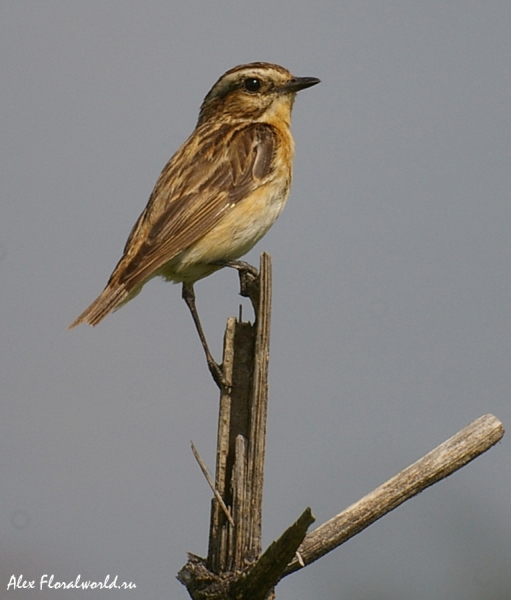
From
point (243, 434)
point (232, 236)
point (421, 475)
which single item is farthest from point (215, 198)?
point (421, 475)

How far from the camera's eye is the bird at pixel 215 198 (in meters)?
6.96

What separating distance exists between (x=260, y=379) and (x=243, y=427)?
27cm

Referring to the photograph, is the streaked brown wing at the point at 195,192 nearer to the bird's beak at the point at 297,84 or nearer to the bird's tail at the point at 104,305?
the bird's tail at the point at 104,305

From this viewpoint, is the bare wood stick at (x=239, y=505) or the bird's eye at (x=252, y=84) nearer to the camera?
the bare wood stick at (x=239, y=505)

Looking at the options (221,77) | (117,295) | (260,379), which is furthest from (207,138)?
(260,379)

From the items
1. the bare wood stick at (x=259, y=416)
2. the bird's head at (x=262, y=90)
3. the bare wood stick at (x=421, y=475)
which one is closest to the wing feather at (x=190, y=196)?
the bird's head at (x=262, y=90)

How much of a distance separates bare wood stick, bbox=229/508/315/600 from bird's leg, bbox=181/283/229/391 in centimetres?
104

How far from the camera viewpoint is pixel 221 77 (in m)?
8.79

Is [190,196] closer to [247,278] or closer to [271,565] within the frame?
[247,278]

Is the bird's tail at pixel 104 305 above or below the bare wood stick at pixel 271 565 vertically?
above

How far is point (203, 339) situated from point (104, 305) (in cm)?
77

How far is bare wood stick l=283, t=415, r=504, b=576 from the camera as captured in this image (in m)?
4.40

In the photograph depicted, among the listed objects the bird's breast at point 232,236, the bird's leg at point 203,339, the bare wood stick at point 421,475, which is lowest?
the bare wood stick at point 421,475

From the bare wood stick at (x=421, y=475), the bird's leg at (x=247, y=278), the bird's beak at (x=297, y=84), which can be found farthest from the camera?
the bird's beak at (x=297, y=84)
